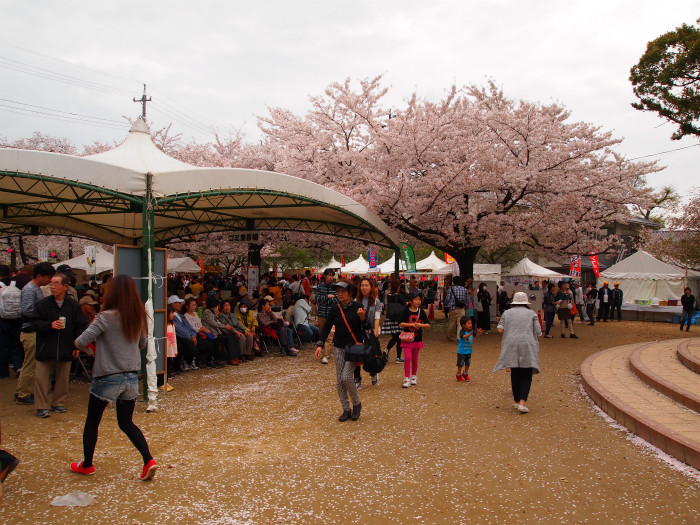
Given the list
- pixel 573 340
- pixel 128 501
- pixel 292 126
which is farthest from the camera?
pixel 292 126

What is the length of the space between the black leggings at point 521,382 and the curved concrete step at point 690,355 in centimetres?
359

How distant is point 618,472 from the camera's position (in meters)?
4.56

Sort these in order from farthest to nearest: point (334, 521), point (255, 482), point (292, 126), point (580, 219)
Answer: point (292, 126)
point (580, 219)
point (255, 482)
point (334, 521)

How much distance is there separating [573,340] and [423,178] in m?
6.22

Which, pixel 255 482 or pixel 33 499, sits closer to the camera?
pixel 33 499

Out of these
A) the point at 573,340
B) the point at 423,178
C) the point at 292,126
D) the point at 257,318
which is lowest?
the point at 573,340

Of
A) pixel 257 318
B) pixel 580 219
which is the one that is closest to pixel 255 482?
pixel 257 318

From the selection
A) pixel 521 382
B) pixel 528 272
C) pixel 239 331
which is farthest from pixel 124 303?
pixel 528 272

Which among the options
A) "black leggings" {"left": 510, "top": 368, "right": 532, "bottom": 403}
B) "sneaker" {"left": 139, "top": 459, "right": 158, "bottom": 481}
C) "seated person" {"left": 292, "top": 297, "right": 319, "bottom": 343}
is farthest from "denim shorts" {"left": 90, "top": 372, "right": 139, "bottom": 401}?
"seated person" {"left": 292, "top": 297, "right": 319, "bottom": 343}

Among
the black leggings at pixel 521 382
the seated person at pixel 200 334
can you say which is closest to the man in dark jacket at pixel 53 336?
the seated person at pixel 200 334

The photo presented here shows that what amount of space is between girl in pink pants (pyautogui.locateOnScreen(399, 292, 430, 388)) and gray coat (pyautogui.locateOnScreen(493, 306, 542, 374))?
4.59 ft

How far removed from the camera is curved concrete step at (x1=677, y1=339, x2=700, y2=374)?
27.4 feet

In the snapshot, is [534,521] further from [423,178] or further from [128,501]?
[423,178]

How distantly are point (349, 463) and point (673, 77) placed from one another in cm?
1724
